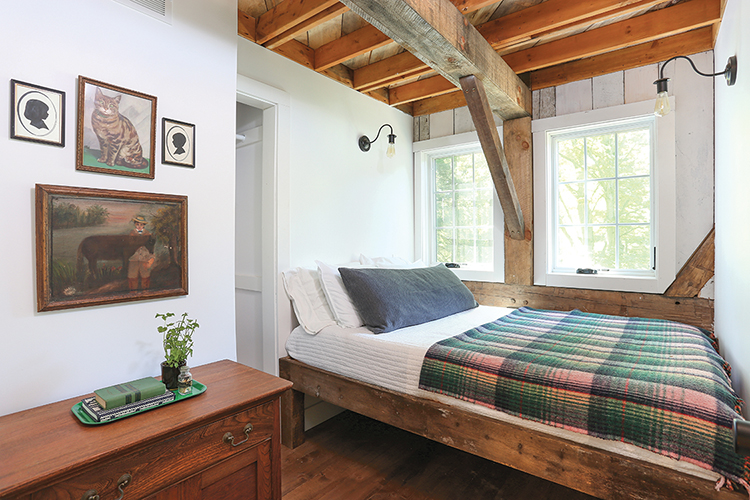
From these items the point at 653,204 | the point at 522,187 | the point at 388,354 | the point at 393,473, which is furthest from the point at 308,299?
the point at 653,204

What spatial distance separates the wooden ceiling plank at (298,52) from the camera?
2.55m

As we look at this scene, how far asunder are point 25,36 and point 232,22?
2.77 ft

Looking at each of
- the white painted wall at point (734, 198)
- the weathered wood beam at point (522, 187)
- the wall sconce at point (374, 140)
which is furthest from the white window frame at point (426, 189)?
the white painted wall at point (734, 198)

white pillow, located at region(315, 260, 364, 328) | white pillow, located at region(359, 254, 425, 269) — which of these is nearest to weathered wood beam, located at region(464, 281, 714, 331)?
white pillow, located at region(359, 254, 425, 269)

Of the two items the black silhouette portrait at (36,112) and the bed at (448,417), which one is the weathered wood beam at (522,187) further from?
the black silhouette portrait at (36,112)

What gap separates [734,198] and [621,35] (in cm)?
131

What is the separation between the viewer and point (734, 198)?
1726mm

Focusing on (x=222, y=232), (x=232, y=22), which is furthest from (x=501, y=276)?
(x=232, y=22)

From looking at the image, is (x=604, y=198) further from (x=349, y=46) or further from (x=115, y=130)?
(x=115, y=130)

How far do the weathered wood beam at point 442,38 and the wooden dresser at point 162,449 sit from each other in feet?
5.13

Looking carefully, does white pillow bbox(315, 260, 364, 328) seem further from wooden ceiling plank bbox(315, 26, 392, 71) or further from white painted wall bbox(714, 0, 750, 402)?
white painted wall bbox(714, 0, 750, 402)

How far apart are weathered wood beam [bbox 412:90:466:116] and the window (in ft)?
2.76

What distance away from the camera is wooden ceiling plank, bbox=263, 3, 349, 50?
80.6 inches

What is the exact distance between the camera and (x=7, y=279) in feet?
4.14
